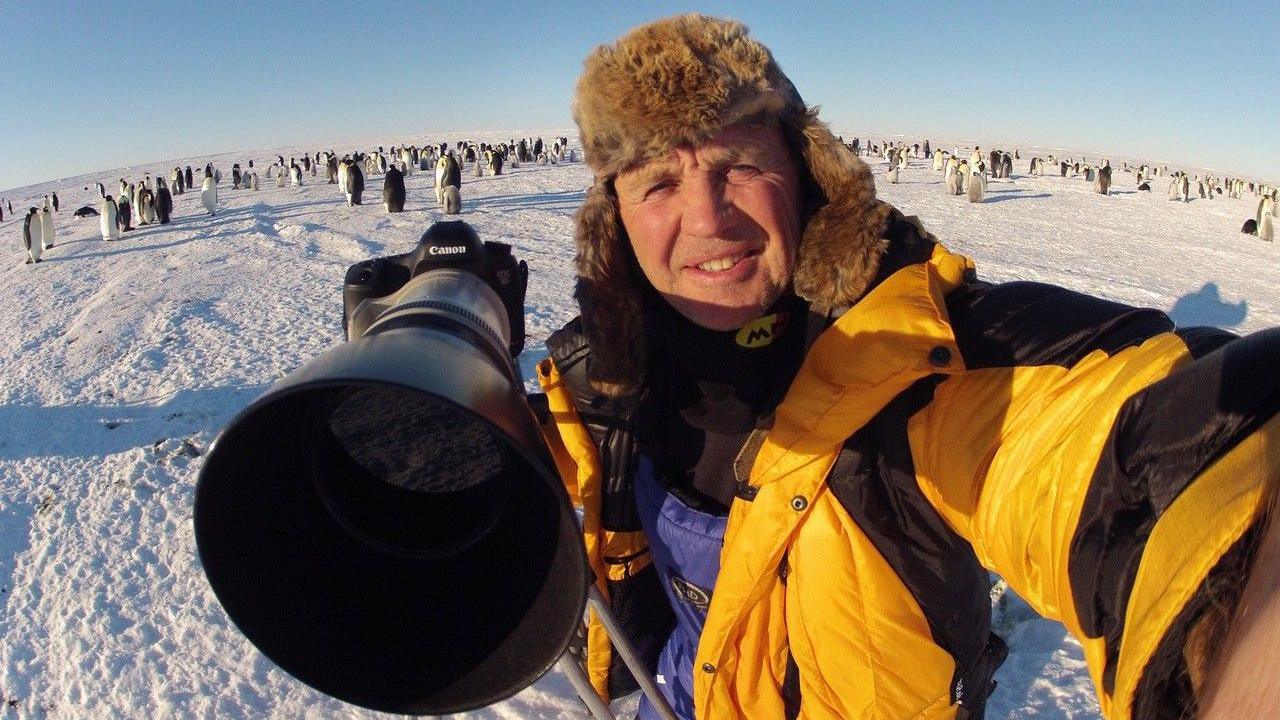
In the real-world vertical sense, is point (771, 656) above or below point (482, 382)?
below

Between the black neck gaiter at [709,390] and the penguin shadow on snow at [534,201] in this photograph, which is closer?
the black neck gaiter at [709,390]

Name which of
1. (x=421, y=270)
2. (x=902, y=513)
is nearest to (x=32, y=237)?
(x=421, y=270)

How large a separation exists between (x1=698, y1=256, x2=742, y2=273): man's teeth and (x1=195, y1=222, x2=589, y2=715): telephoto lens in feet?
1.75

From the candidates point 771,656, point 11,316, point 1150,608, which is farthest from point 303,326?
point 1150,608

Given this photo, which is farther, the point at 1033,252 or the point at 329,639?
the point at 1033,252

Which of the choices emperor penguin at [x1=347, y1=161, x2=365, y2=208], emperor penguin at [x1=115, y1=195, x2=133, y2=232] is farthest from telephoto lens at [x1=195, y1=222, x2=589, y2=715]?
emperor penguin at [x1=115, y1=195, x2=133, y2=232]

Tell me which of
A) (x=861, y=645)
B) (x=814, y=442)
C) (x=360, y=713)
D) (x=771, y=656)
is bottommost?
(x=360, y=713)

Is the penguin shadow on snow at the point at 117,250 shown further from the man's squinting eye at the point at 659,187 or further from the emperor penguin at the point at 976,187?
the emperor penguin at the point at 976,187

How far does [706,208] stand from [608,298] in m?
0.30

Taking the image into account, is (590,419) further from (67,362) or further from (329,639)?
(67,362)

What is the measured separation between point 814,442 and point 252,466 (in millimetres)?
856

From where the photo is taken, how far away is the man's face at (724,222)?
53.3 inches

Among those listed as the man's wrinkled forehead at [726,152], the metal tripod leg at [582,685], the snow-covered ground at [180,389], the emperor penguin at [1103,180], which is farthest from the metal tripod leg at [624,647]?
the emperor penguin at [1103,180]

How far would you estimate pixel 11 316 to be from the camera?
23.3 ft
